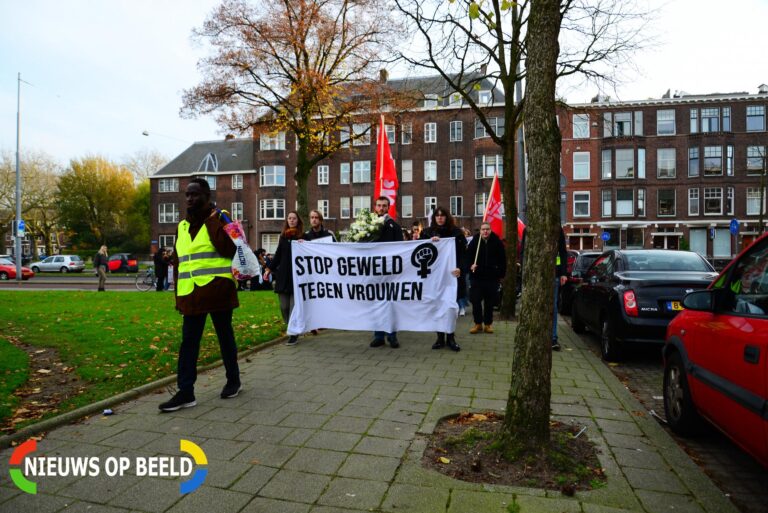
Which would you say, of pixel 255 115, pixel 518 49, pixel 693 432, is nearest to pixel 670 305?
pixel 693 432

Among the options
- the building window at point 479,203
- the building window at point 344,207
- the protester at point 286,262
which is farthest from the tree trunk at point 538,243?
the building window at point 344,207

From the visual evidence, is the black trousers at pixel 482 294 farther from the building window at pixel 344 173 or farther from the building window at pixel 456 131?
the building window at pixel 344 173

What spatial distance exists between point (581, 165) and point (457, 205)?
12.5m

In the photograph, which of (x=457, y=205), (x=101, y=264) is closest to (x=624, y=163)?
(x=457, y=205)

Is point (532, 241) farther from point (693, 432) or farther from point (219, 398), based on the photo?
point (219, 398)

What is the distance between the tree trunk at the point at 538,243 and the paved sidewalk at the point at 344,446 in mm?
578

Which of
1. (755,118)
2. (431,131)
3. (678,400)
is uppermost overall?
(755,118)

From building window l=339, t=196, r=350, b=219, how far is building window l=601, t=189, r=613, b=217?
24313 mm

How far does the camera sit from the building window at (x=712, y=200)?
→ 45875 millimetres

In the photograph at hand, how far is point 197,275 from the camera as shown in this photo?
15.8 feet

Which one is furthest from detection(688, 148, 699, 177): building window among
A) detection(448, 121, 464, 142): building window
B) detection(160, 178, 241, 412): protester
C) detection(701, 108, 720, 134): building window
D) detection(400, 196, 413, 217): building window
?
detection(160, 178, 241, 412): protester

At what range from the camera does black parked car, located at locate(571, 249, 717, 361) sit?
6793mm

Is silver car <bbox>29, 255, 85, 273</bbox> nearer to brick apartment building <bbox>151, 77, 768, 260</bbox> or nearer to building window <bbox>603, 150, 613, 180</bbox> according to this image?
brick apartment building <bbox>151, 77, 768, 260</bbox>
